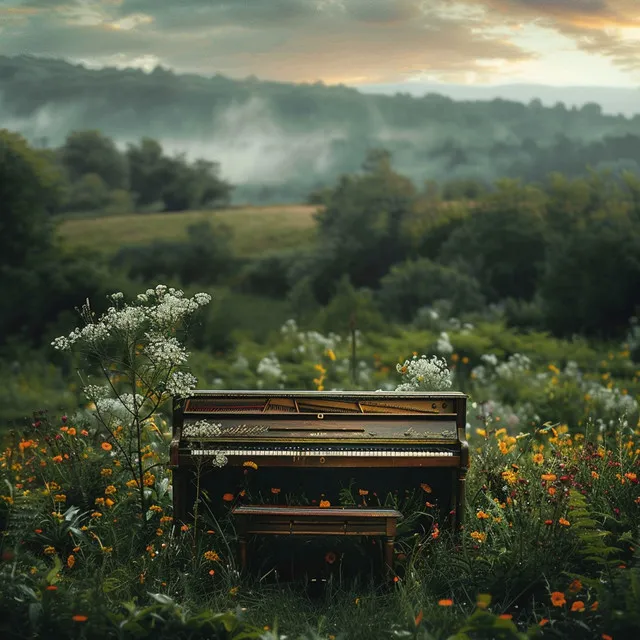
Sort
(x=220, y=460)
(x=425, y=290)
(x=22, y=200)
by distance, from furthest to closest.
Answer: (x=22, y=200) → (x=425, y=290) → (x=220, y=460)

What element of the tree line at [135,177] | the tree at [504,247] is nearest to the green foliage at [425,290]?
the tree at [504,247]

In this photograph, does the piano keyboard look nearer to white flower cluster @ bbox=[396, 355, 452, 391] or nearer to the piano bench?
the piano bench

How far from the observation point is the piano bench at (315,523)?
5.41 m

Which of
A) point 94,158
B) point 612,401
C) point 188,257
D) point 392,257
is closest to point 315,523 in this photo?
point 612,401

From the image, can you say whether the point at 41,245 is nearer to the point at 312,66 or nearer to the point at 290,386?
the point at 312,66

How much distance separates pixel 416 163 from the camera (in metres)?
19.2

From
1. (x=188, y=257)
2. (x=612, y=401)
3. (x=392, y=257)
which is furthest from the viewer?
(x=392, y=257)

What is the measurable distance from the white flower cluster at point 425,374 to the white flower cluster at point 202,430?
1482mm

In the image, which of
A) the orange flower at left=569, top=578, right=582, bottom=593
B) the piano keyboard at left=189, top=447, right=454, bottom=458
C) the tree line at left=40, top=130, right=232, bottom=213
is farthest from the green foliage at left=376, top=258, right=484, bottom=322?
the orange flower at left=569, top=578, right=582, bottom=593

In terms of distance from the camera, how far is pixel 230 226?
60.0ft

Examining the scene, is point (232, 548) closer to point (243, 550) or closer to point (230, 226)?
point (243, 550)

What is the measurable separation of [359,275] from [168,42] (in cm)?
546

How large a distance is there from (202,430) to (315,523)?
33.7 inches

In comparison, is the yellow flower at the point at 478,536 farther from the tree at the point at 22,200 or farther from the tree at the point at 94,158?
the tree at the point at 94,158
